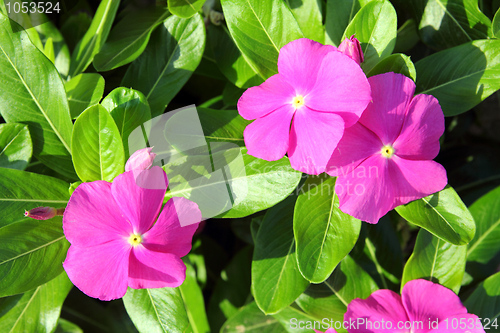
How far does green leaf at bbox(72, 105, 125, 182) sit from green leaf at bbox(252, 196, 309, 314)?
0.53 metres

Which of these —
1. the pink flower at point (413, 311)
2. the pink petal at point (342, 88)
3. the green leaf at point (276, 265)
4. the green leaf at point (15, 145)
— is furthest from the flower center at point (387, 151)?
the green leaf at point (15, 145)

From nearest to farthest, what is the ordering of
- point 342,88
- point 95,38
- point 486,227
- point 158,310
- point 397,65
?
point 342,88 → point 397,65 → point 158,310 → point 95,38 → point 486,227

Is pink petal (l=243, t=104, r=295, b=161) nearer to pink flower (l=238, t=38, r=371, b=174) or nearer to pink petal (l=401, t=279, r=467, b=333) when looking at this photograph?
pink flower (l=238, t=38, r=371, b=174)

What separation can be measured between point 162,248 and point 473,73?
3.36ft

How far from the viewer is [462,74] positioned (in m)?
1.08

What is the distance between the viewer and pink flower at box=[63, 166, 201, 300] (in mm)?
895

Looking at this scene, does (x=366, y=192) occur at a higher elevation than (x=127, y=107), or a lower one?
lower

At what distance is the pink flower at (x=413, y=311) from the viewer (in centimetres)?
109

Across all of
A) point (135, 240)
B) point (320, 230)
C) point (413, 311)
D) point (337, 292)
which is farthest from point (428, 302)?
point (135, 240)

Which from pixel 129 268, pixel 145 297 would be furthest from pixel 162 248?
pixel 145 297

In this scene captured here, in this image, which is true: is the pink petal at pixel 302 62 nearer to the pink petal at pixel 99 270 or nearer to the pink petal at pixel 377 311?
the pink petal at pixel 99 270

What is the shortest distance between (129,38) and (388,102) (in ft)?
3.10

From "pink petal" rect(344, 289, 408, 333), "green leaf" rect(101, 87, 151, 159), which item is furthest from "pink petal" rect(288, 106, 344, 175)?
"pink petal" rect(344, 289, 408, 333)

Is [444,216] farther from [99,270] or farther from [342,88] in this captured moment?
[99,270]
